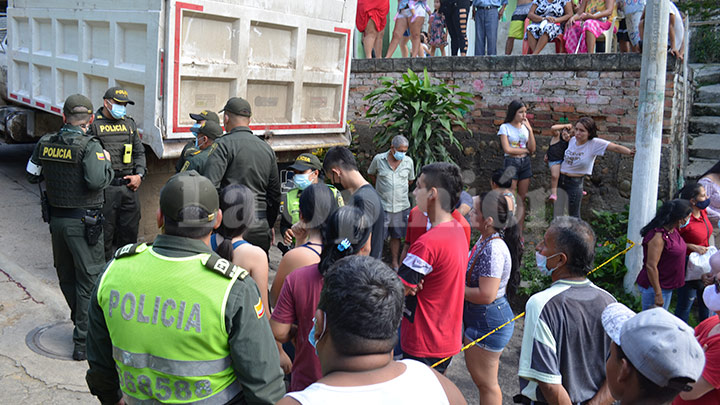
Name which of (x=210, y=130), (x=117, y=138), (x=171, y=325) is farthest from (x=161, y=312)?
(x=117, y=138)

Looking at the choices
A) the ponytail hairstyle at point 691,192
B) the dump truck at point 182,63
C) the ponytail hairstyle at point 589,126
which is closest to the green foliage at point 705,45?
the ponytail hairstyle at point 589,126

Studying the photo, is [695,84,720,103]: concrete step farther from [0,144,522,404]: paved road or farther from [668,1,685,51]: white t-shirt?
[0,144,522,404]: paved road

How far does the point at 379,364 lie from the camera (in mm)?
1638

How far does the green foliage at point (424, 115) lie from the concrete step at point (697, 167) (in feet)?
10.2

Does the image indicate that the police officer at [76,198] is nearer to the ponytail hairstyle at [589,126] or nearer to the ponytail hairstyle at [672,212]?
the ponytail hairstyle at [672,212]

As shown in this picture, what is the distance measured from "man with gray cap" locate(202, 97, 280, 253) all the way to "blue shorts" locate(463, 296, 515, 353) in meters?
1.77

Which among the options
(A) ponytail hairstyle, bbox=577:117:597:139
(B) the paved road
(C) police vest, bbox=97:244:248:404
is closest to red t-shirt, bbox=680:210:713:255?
(B) the paved road

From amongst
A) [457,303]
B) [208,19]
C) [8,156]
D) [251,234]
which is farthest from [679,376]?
[8,156]

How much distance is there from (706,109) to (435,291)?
8093mm

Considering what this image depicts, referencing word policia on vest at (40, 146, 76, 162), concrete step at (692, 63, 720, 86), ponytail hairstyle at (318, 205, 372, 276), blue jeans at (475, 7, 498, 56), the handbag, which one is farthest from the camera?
concrete step at (692, 63, 720, 86)

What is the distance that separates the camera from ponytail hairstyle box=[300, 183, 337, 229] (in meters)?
3.01

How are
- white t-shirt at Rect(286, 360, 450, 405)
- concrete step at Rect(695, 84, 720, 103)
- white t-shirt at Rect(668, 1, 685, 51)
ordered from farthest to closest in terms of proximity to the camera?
concrete step at Rect(695, 84, 720, 103), white t-shirt at Rect(668, 1, 685, 51), white t-shirt at Rect(286, 360, 450, 405)

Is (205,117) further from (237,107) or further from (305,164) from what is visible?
(305,164)

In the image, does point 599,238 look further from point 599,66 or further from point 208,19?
point 208,19
